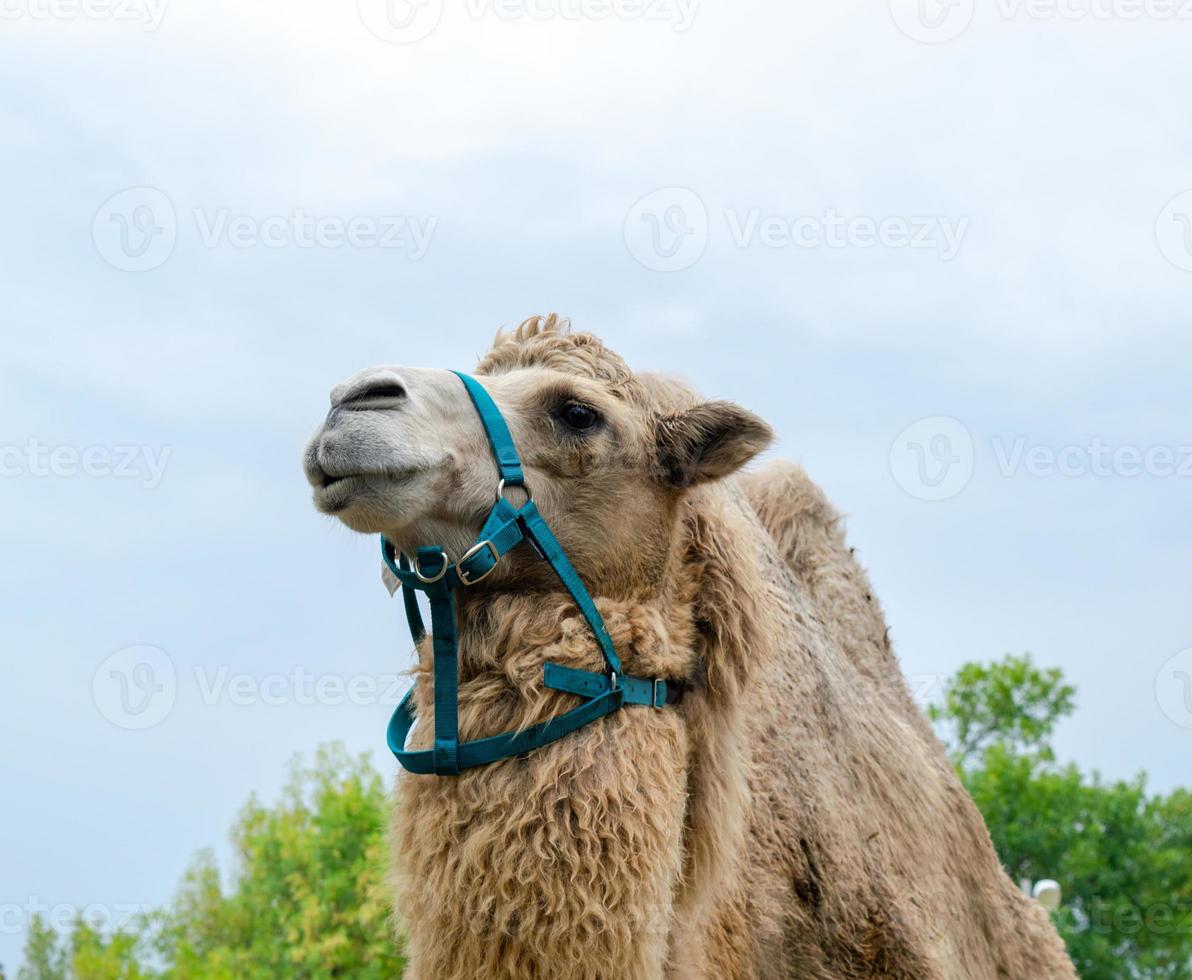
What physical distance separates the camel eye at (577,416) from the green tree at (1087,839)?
28.8 metres

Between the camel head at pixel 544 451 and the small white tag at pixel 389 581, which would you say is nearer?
the camel head at pixel 544 451

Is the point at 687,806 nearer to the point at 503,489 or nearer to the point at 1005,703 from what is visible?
the point at 503,489

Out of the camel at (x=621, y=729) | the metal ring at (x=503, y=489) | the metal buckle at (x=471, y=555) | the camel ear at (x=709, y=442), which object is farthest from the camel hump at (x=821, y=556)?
the metal buckle at (x=471, y=555)

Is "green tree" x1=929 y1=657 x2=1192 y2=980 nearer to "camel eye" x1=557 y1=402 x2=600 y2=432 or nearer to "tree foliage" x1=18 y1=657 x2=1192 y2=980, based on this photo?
"tree foliage" x1=18 y1=657 x2=1192 y2=980

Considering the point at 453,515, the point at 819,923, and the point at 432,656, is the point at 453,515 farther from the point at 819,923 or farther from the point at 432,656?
the point at 819,923

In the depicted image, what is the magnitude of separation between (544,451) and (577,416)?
0.17 metres

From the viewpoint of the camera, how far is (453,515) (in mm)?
4012

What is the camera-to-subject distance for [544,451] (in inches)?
165

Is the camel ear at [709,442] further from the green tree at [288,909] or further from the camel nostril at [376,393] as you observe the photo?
the green tree at [288,909]

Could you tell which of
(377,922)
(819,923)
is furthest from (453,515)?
(377,922)

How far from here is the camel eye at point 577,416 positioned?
4262 mm

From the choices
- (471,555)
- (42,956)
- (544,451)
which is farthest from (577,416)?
(42,956)

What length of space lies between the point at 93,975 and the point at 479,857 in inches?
1352

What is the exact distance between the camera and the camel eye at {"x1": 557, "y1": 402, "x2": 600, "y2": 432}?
4262 millimetres
